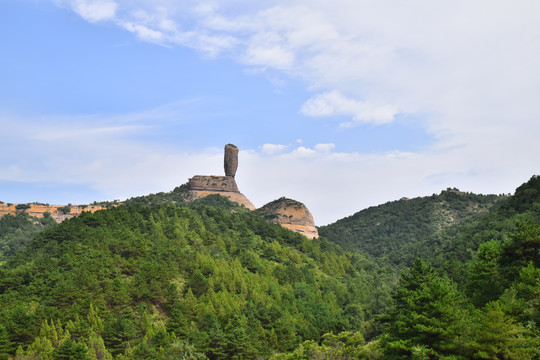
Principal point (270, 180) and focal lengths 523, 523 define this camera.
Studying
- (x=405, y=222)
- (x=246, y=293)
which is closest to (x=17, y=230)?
(x=246, y=293)

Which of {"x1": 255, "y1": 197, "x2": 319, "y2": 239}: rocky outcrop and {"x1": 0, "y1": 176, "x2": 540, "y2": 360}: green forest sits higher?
{"x1": 255, "y1": 197, "x2": 319, "y2": 239}: rocky outcrop

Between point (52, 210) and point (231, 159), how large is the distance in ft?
120

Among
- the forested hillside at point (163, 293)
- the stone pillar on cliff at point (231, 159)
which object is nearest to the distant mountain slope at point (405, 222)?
the stone pillar on cliff at point (231, 159)

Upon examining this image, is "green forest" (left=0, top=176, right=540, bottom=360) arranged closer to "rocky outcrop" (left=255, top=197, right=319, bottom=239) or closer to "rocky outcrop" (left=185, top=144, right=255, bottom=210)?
"rocky outcrop" (left=255, top=197, right=319, bottom=239)

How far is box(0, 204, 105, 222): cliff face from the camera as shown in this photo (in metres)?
100

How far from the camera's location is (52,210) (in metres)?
103

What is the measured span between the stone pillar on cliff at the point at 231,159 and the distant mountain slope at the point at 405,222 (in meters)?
27.5

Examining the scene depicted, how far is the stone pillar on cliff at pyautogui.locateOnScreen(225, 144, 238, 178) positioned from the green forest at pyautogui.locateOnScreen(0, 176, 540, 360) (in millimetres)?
23999

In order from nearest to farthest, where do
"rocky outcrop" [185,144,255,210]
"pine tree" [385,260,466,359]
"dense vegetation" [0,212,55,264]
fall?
"pine tree" [385,260,466,359] < "dense vegetation" [0,212,55,264] < "rocky outcrop" [185,144,255,210]

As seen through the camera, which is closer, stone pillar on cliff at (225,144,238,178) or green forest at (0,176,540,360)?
green forest at (0,176,540,360)

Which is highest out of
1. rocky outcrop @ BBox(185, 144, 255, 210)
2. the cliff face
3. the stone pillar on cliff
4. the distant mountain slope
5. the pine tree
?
the stone pillar on cliff

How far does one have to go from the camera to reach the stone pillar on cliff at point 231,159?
10681 centimetres

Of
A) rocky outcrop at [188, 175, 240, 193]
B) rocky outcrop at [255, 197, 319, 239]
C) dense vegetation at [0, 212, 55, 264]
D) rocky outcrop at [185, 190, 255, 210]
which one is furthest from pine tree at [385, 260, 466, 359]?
rocky outcrop at [188, 175, 240, 193]

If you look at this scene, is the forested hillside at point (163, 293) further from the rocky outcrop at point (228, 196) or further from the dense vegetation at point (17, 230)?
the rocky outcrop at point (228, 196)
